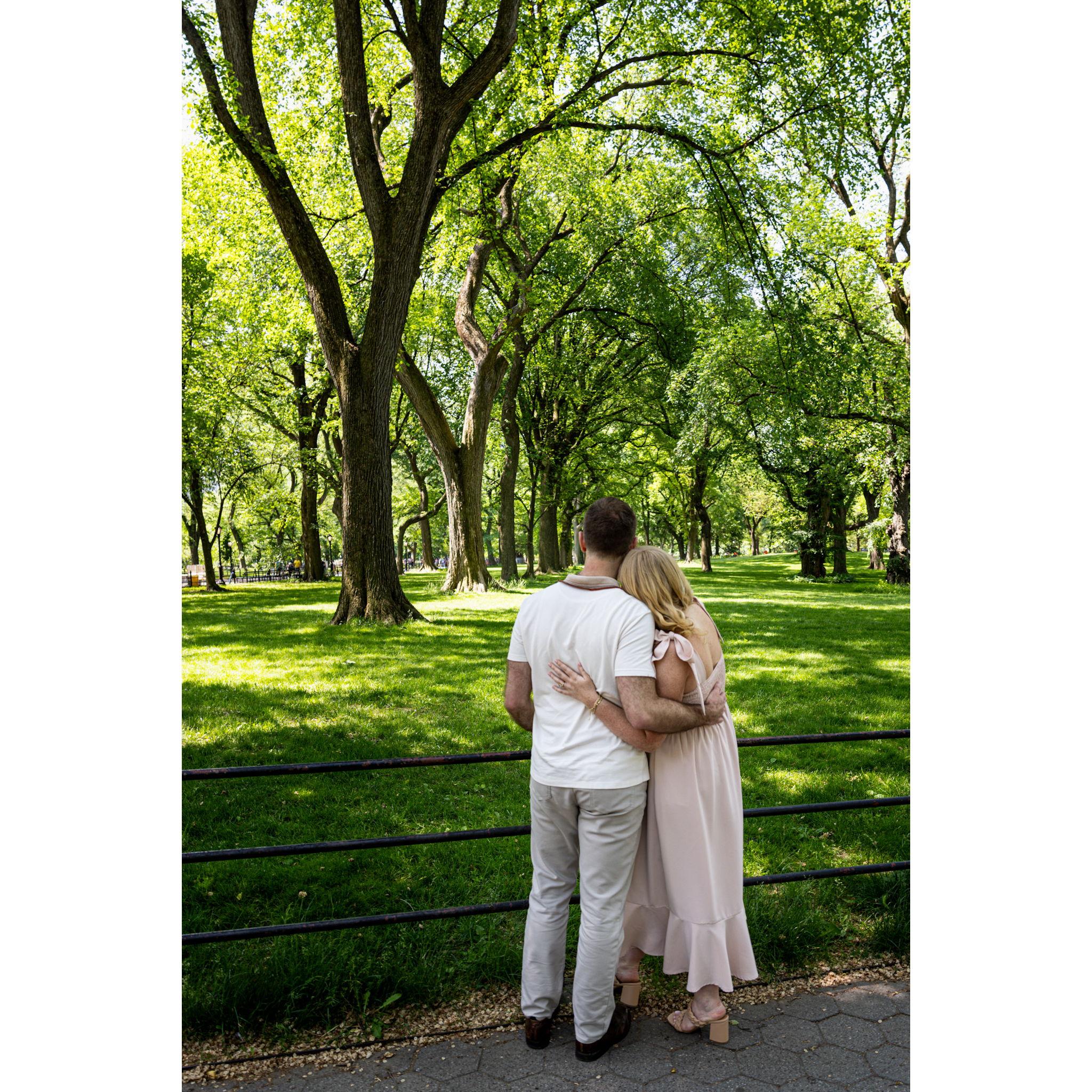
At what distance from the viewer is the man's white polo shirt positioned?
9.99 feet

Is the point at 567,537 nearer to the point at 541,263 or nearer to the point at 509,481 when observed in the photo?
the point at 509,481

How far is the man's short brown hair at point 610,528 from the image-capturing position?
320cm

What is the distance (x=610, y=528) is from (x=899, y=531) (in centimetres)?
2704

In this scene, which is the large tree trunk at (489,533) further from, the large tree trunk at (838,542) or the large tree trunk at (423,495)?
the large tree trunk at (838,542)

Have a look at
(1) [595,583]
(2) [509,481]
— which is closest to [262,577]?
(2) [509,481]

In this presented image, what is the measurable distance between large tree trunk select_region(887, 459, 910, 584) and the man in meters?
24.9

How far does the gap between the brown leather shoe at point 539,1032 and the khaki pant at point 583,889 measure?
0.07 ft

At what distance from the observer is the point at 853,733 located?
150 inches

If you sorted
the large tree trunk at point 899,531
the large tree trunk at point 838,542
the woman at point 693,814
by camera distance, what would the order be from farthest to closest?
the large tree trunk at point 838,542 → the large tree trunk at point 899,531 → the woman at point 693,814

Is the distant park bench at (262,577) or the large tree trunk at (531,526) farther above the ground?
the large tree trunk at (531,526)

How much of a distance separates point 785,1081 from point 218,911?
318cm

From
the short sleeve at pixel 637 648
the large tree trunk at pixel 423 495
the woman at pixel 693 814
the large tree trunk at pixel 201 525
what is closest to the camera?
the short sleeve at pixel 637 648

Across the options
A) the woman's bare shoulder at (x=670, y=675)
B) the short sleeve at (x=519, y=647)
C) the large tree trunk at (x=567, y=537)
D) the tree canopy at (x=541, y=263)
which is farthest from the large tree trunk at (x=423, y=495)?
the woman's bare shoulder at (x=670, y=675)
